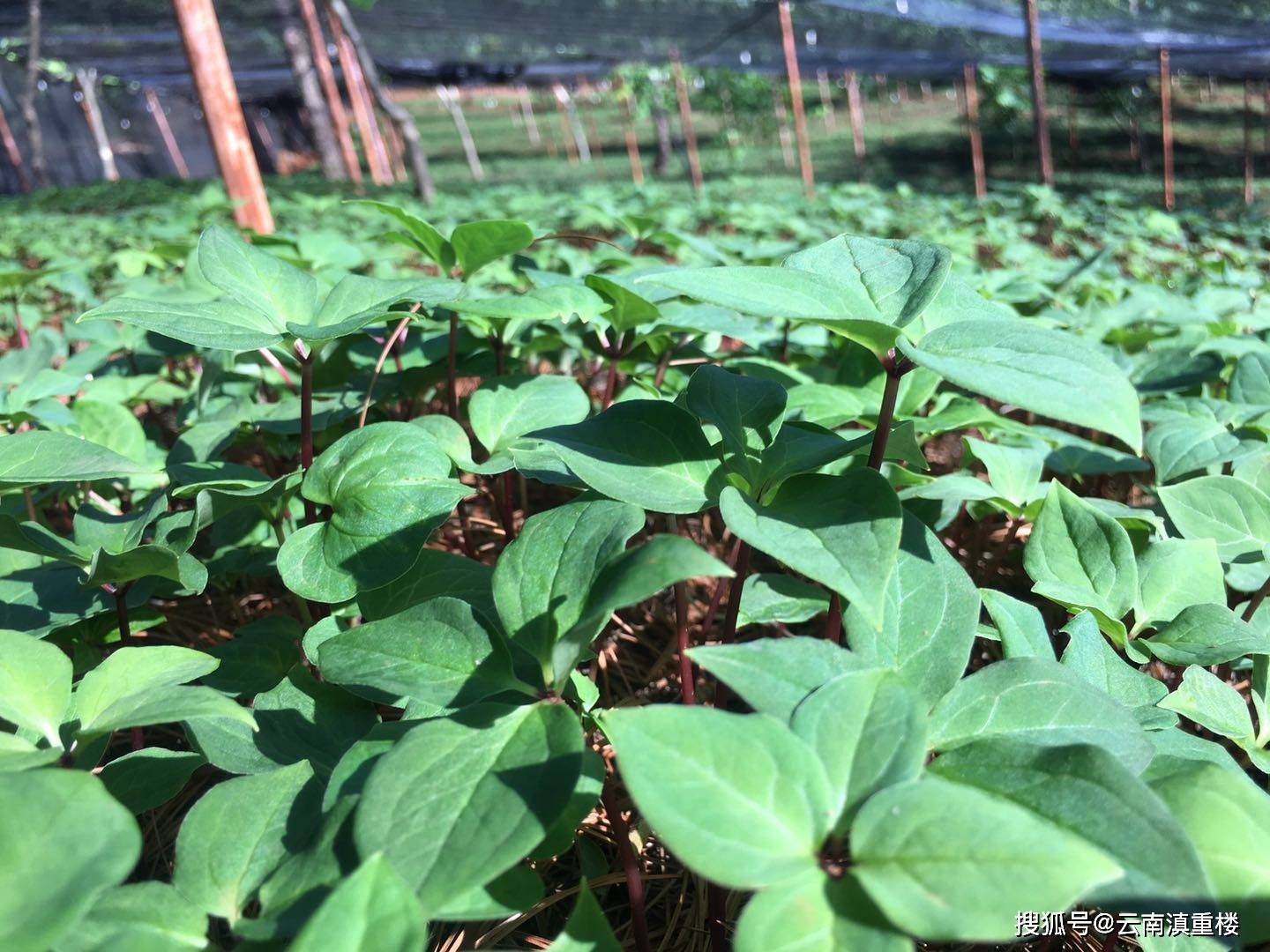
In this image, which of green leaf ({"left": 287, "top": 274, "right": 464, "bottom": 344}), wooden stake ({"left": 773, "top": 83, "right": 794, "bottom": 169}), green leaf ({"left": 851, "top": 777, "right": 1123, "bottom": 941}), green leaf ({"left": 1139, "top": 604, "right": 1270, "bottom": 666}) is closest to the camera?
green leaf ({"left": 851, "top": 777, "right": 1123, "bottom": 941})

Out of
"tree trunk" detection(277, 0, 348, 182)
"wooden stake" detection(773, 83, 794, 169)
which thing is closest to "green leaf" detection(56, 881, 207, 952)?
"tree trunk" detection(277, 0, 348, 182)

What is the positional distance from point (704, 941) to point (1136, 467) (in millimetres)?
825

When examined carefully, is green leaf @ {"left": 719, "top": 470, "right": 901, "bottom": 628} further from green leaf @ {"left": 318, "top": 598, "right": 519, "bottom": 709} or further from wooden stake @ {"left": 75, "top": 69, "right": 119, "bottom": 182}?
wooden stake @ {"left": 75, "top": 69, "right": 119, "bottom": 182}

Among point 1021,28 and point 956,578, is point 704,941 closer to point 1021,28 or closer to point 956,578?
point 956,578

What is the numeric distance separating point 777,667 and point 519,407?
1.79 feet

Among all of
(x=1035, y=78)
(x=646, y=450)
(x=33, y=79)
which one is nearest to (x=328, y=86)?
(x=33, y=79)

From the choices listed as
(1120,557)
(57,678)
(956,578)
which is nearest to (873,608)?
(956,578)

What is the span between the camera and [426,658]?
59 cm

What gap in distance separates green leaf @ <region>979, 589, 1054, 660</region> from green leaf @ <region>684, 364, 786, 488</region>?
218mm

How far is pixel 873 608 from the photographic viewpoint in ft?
1.62

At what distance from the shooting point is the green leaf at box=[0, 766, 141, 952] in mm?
391

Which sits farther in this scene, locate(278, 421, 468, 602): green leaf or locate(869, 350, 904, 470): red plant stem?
locate(278, 421, 468, 602): green leaf

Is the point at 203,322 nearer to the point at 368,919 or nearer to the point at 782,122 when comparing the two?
the point at 368,919

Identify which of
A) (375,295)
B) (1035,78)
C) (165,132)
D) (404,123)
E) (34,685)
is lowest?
(34,685)
